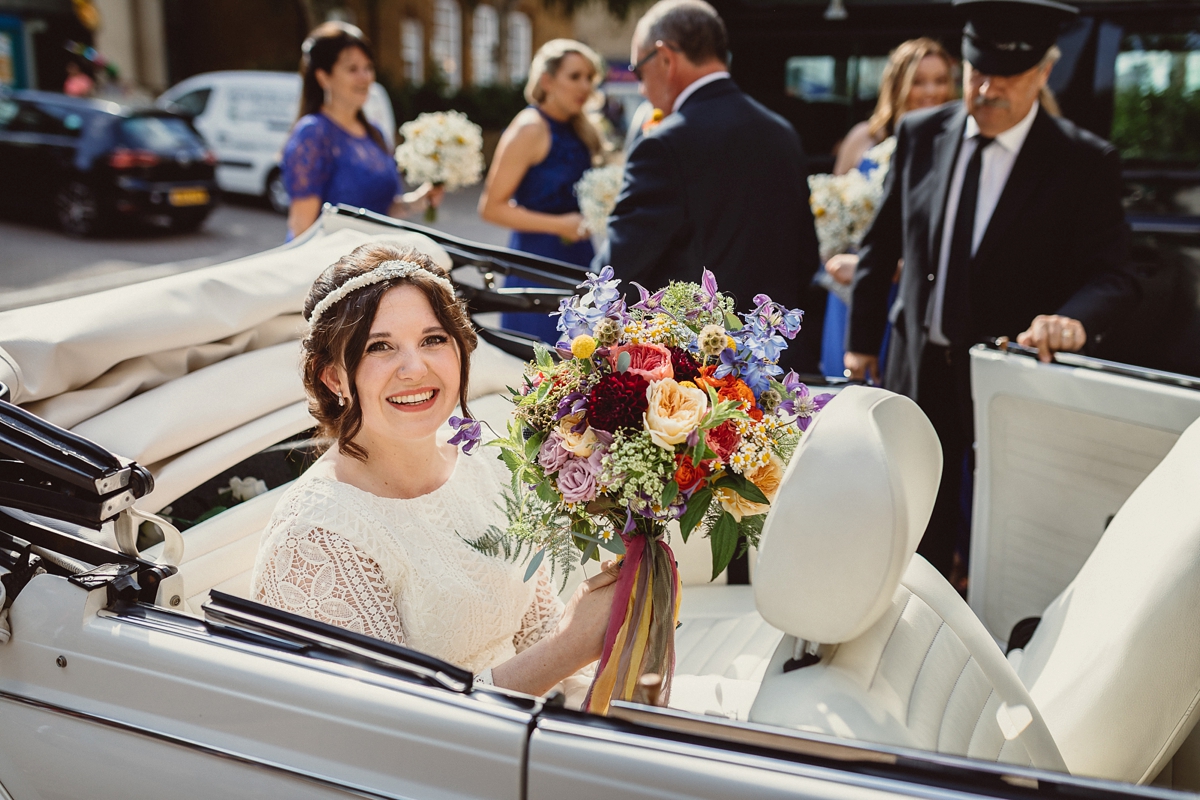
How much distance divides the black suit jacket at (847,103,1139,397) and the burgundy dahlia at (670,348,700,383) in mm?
1710

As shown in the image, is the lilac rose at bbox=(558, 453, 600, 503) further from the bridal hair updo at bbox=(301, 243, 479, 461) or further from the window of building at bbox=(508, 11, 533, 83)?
the window of building at bbox=(508, 11, 533, 83)

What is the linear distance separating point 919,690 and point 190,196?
472 inches

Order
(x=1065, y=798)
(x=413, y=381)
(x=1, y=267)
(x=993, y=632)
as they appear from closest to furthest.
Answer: (x=1065, y=798) → (x=413, y=381) → (x=993, y=632) → (x=1, y=267)

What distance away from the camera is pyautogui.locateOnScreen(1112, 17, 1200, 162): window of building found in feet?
14.3

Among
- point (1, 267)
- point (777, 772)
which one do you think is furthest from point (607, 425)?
point (1, 267)

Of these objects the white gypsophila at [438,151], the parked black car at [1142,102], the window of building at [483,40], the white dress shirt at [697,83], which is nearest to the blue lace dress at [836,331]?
the parked black car at [1142,102]

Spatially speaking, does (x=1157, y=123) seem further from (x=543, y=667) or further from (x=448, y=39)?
(x=448, y=39)

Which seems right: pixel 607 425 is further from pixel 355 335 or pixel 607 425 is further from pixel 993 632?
pixel 993 632

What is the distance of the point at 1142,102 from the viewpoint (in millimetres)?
4465

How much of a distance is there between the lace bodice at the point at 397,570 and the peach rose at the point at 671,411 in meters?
0.41

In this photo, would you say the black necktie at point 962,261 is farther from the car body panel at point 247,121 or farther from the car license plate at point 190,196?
the car body panel at point 247,121

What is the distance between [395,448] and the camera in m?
2.05

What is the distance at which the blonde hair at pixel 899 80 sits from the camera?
469 centimetres

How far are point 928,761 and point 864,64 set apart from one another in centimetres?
A: 514
